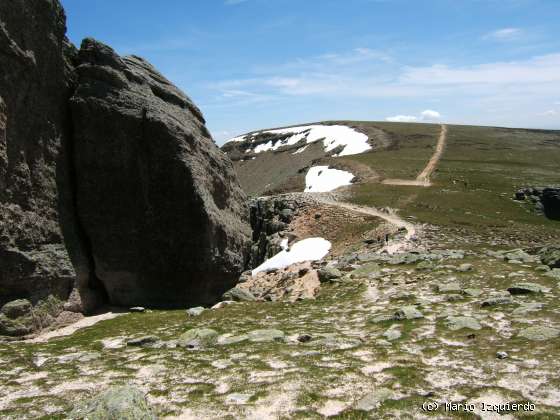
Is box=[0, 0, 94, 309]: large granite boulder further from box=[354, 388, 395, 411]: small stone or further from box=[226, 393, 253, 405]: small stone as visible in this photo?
box=[354, 388, 395, 411]: small stone

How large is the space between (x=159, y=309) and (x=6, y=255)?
29.0 feet

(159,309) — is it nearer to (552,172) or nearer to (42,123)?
(42,123)

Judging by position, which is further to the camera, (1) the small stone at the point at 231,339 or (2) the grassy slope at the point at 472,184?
(2) the grassy slope at the point at 472,184

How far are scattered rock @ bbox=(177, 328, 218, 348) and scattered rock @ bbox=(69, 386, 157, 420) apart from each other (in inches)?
234

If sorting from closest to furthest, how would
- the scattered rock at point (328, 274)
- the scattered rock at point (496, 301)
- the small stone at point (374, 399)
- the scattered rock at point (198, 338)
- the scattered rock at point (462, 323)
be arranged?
the small stone at point (374, 399) → the scattered rock at point (198, 338) → the scattered rock at point (462, 323) → the scattered rock at point (496, 301) → the scattered rock at point (328, 274)

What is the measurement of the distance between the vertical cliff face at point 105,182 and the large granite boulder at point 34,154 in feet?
0.23

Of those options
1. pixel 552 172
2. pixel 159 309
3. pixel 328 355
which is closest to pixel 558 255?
pixel 328 355

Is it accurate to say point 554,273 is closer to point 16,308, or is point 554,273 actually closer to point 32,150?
point 16,308

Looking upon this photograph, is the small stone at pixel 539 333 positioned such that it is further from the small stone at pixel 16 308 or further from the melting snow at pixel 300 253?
the melting snow at pixel 300 253

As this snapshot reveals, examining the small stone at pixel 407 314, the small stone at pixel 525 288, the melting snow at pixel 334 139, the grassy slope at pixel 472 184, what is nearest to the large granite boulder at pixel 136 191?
the small stone at pixel 407 314

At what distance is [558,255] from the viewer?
26.5 metres

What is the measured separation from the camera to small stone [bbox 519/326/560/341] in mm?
14961

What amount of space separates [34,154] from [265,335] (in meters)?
14.8

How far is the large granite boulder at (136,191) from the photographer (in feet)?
80.4
